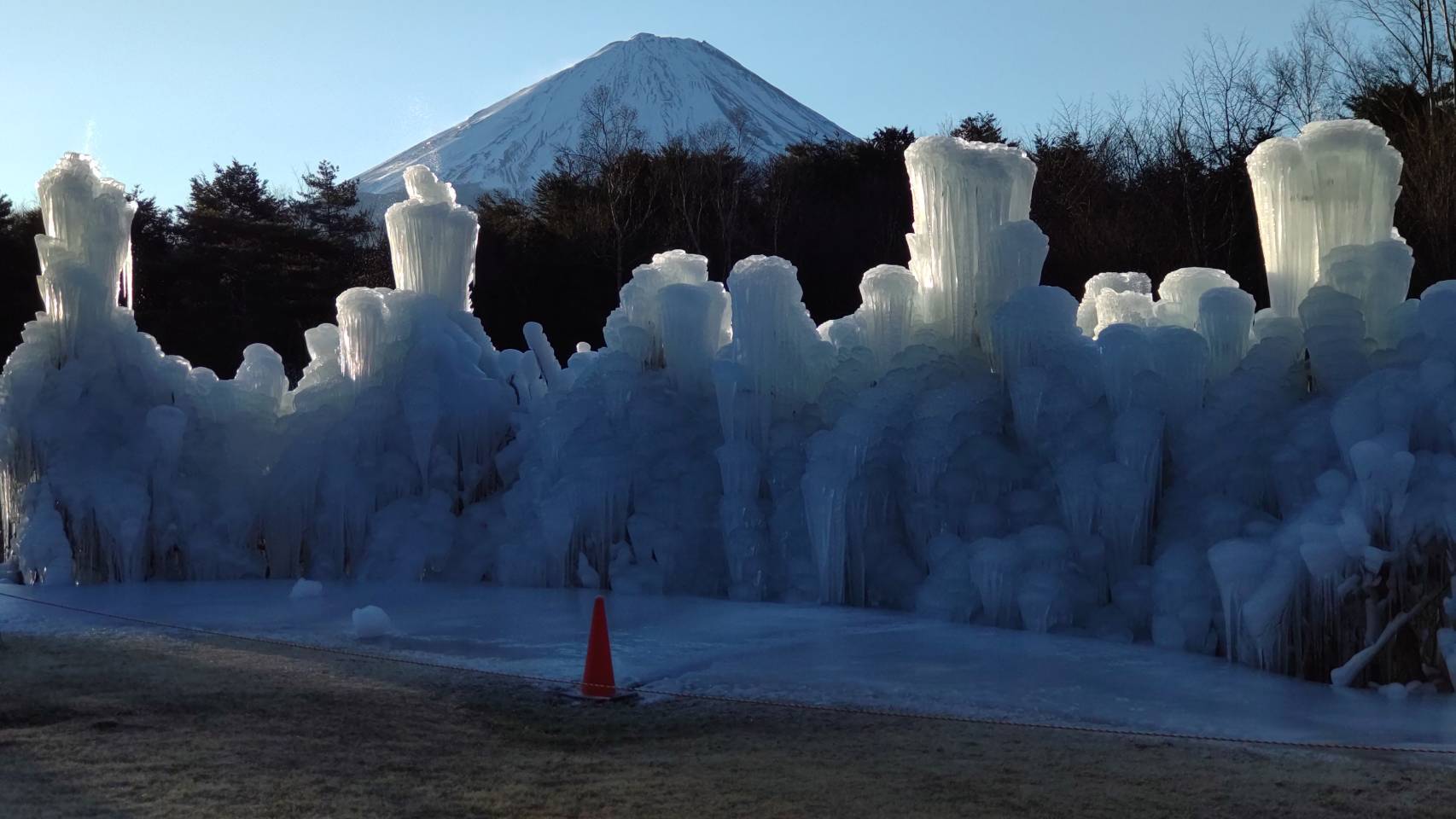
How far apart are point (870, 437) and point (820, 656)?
2401 mm

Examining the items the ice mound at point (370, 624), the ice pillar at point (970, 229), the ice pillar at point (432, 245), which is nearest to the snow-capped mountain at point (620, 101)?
the ice pillar at point (432, 245)

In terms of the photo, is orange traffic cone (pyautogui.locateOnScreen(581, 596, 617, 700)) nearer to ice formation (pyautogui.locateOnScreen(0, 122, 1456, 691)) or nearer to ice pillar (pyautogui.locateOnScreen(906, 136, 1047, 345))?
ice formation (pyautogui.locateOnScreen(0, 122, 1456, 691))

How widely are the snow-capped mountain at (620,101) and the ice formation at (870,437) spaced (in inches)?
1343

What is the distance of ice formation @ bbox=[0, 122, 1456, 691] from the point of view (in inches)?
310

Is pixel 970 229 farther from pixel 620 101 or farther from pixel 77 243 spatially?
pixel 620 101

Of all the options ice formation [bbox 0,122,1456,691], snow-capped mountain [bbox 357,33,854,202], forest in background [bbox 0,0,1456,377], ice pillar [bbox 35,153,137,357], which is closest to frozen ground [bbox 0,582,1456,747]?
ice formation [bbox 0,122,1456,691]

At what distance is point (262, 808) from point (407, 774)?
618 millimetres

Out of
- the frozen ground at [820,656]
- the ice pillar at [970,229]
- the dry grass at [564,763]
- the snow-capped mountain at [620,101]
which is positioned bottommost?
the dry grass at [564,763]

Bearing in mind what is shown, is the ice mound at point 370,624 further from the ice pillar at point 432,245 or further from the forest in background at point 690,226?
the forest in background at point 690,226

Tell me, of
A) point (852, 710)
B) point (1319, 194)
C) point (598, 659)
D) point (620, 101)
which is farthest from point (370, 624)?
point (620, 101)

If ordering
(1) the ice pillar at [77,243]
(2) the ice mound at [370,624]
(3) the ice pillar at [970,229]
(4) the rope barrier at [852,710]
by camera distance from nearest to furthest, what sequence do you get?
(4) the rope barrier at [852,710] → (2) the ice mound at [370,624] → (3) the ice pillar at [970,229] → (1) the ice pillar at [77,243]

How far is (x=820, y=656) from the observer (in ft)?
25.0

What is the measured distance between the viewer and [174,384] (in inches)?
468

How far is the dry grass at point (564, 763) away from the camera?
4625mm
